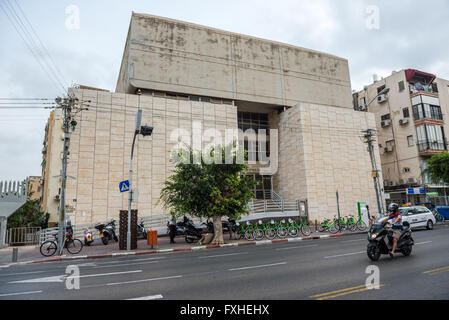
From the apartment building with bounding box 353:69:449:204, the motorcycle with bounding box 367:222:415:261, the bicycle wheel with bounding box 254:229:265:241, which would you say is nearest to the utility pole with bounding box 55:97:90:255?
the bicycle wheel with bounding box 254:229:265:241

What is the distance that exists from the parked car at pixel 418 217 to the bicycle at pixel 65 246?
20.7 m

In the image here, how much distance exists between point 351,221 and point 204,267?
54.8 feet

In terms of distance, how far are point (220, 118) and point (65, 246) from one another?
65.4 ft

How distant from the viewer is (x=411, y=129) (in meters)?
39.1

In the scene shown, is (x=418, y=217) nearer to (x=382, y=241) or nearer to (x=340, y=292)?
(x=382, y=241)

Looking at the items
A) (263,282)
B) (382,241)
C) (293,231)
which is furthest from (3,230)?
(382,241)

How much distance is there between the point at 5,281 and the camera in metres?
8.27

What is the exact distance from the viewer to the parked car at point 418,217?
763 inches

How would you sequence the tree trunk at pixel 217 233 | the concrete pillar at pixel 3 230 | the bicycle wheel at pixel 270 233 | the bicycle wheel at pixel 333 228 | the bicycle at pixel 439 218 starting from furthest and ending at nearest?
1. the bicycle at pixel 439 218
2. the bicycle wheel at pixel 333 228
3. the concrete pillar at pixel 3 230
4. the bicycle wheel at pixel 270 233
5. the tree trunk at pixel 217 233

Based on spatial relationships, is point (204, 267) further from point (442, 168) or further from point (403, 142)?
point (403, 142)

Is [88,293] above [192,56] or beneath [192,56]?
beneath

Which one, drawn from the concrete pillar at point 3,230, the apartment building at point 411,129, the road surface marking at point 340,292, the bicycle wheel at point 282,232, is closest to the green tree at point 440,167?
the apartment building at point 411,129

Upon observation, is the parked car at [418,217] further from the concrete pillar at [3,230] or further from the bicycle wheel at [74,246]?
the concrete pillar at [3,230]

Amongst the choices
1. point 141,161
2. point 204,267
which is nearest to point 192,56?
point 141,161
